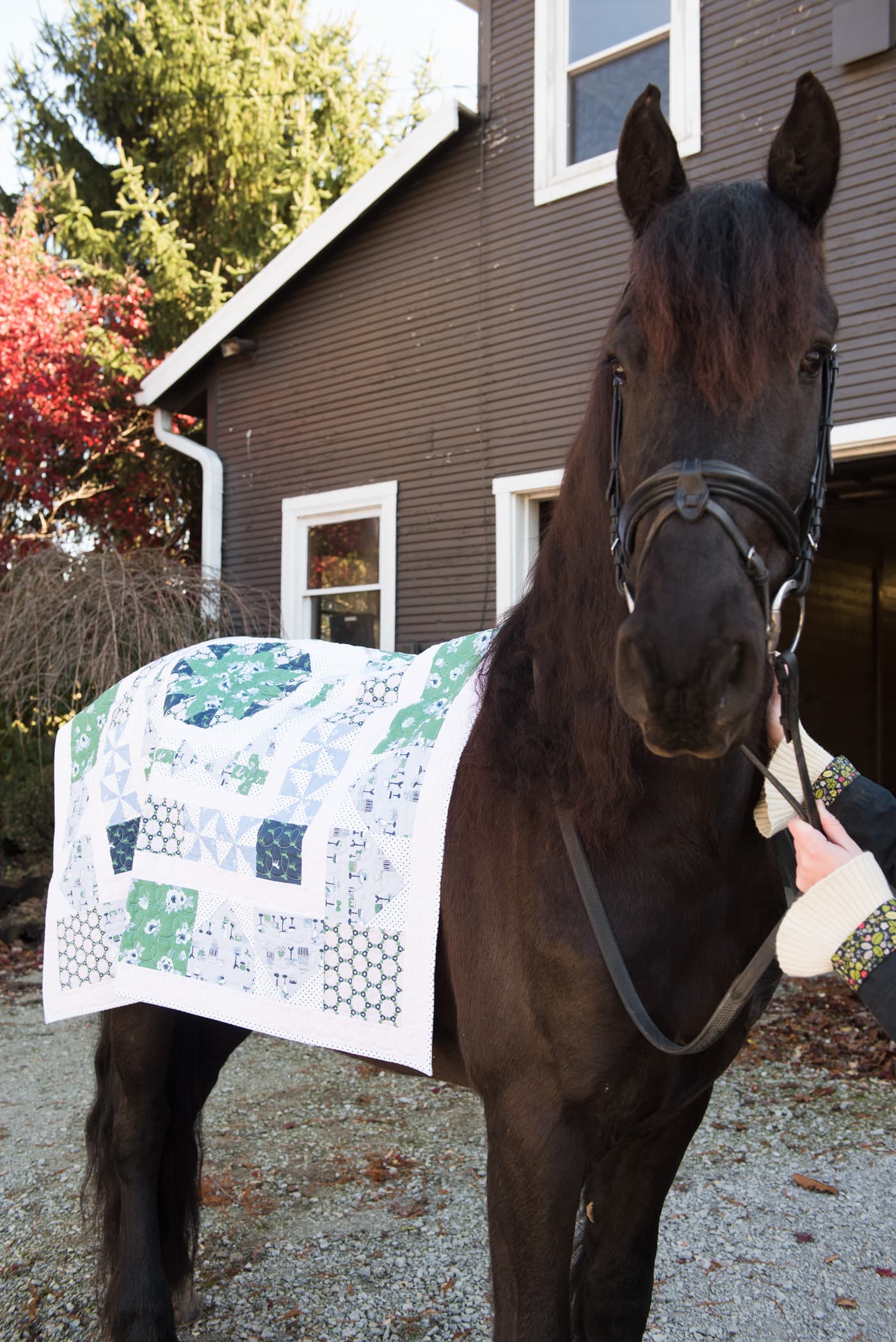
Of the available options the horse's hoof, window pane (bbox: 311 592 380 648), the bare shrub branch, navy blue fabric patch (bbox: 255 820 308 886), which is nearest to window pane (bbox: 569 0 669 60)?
window pane (bbox: 311 592 380 648)

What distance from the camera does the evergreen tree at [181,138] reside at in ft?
40.7

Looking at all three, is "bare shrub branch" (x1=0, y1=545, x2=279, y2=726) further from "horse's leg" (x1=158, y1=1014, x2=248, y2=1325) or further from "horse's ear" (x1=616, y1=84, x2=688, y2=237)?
"horse's ear" (x1=616, y1=84, x2=688, y2=237)

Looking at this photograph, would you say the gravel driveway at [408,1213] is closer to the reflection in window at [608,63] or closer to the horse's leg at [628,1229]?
the horse's leg at [628,1229]

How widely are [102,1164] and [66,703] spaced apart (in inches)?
198

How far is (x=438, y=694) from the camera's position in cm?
212

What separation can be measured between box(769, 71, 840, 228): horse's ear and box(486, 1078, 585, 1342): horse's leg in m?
1.40

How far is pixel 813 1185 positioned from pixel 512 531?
4.86 metres

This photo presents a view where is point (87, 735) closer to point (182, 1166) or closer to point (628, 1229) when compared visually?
point (182, 1166)

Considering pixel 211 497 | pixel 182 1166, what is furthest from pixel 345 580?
pixel 182 1166

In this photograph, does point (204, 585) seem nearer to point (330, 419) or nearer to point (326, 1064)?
point (330, 419)

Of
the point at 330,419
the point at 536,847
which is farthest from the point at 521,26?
the point at 536,847

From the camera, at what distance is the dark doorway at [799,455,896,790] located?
393 inches

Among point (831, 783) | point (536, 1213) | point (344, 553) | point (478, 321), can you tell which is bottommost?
point (536, 1213)

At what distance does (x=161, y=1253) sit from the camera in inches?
97.0
